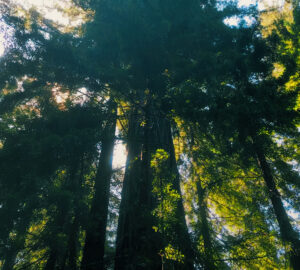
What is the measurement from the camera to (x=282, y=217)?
5.17 m

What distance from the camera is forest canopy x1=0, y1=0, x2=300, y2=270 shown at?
4035mm

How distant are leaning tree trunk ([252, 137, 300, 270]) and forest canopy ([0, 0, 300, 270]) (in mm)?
31

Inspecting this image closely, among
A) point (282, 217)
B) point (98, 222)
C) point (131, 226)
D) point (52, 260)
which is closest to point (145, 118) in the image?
point (131, 226)

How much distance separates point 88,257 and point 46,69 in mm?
5296

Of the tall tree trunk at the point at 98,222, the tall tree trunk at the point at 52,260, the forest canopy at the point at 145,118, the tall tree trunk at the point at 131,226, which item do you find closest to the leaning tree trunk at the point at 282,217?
the forest canopy at the point at 145,118

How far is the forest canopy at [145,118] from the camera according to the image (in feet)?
13.2

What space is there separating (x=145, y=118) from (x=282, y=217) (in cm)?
441

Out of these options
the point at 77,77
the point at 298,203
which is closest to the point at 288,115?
the point at 298,203

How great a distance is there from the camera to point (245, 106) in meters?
4.80

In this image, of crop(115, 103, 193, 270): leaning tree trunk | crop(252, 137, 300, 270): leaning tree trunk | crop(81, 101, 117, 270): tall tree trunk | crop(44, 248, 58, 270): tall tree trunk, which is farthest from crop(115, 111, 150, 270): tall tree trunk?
crop(252, 137, 300, 270): leaning tree trunk

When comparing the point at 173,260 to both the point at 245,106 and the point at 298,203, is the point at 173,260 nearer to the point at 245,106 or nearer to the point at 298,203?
→ the point at 245,106

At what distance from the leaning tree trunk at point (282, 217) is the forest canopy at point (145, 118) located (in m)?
0.03

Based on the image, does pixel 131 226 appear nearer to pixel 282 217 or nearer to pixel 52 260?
pixel 52 260

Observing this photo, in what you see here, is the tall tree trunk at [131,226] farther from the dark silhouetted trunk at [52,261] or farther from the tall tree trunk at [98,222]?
the dark silhouetted trunk at [52,261]
